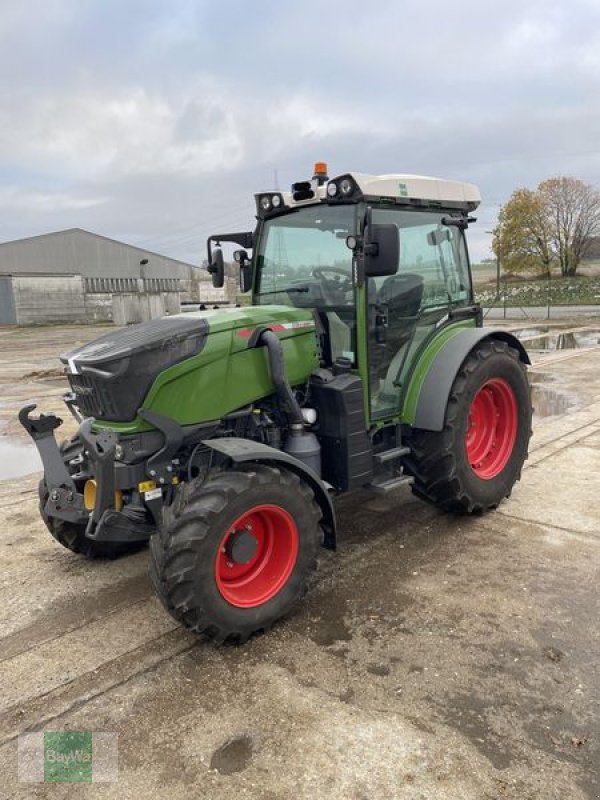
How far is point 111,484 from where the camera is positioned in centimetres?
320

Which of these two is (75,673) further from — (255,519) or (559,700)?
(559,700)

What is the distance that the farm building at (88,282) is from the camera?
3231 cm

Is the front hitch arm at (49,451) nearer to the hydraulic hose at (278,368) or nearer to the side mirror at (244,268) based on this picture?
the hydraulic hose at (278,368)

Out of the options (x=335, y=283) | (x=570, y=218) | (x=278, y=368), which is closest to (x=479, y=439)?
(x=335, y=283)

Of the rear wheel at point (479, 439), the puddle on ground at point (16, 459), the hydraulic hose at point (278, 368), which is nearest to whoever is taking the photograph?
the hydraulic hose at point (278, 368)

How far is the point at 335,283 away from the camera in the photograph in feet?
13.0

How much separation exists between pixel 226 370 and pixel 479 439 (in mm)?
2418

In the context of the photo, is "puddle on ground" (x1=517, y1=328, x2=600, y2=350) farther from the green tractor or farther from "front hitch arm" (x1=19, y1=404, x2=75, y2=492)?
"front hitch arm" (x1=19, y1=404, x2=75, y2=492)

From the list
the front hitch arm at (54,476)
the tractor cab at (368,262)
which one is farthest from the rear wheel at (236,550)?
the tractor cab at (368,262)

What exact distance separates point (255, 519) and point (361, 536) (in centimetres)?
130

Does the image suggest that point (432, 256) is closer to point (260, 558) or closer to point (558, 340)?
point (260, 558)

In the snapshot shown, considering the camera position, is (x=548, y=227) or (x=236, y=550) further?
(x=548, y=227)

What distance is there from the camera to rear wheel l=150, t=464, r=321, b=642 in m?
2.87

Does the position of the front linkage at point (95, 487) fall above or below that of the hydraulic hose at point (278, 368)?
below
